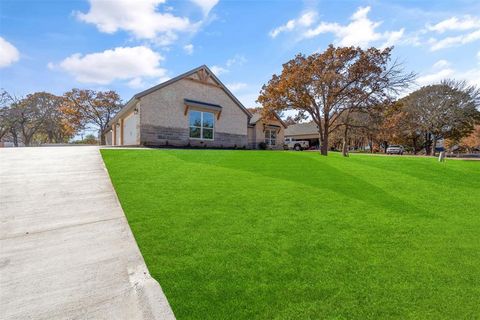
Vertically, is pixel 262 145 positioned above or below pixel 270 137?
below

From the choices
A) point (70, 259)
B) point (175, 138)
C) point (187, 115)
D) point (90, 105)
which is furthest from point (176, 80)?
point (90, 105)

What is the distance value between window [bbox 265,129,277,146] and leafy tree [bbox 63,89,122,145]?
25.4 m

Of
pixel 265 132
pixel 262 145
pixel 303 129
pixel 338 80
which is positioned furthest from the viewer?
pixel 303 129

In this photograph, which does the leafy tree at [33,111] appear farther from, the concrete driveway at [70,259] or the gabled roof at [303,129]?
the concrete driveway at [70,259]

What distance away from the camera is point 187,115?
64.0ft

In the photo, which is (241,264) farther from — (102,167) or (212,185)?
(102,167)

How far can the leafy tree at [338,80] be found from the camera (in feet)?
57.8

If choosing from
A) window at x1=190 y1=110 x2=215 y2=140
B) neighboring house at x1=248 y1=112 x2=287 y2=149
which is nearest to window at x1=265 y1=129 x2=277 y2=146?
neighboring house at x1=248 y1=112 x2=287 y2=149

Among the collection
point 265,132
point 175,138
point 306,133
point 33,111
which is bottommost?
point 175,138

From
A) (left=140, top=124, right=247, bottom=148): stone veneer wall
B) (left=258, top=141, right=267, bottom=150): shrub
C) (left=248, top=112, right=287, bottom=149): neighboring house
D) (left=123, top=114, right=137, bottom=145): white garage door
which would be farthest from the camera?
(left=258, top=141, right=267, bottom=150): shrub

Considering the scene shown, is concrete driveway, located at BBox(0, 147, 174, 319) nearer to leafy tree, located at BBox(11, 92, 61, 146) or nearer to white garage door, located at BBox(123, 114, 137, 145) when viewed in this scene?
white garage door, located at BBox(123, 114, 137, 145)

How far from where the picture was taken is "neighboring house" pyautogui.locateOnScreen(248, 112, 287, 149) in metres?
26.7

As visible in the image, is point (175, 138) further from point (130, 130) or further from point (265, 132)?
point (265, 132)

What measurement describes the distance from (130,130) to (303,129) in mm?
38192
